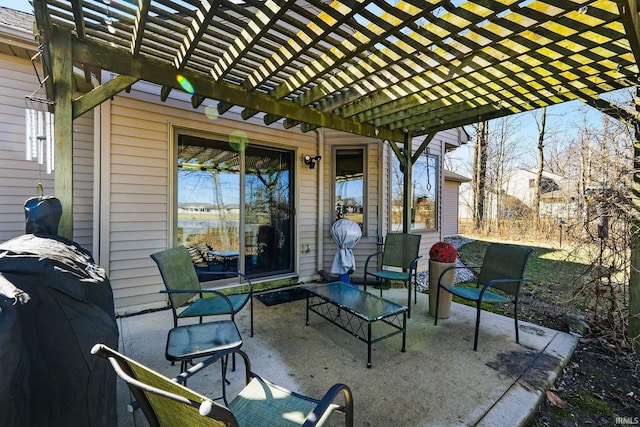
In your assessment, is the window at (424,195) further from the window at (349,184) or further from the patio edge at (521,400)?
the patio edge at (521,400)

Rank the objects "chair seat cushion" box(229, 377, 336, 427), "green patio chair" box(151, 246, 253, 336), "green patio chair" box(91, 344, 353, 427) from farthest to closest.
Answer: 1. "green patio chair" box(151, 246, 253, 336)
2. "chair seat cushion" box(229, 377, 336, 427)
3. "green patio chair" box(91, 344, 353, 427)

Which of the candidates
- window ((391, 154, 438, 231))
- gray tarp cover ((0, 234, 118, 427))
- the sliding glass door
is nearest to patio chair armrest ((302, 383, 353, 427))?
gray tarp cover ((0, 234, 118, 427))

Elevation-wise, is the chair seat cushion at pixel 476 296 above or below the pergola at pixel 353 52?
below

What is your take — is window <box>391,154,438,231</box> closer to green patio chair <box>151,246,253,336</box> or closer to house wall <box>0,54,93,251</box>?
green patio chair <box>151,246,253,336</box>

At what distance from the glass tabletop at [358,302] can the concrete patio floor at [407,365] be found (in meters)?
0.42

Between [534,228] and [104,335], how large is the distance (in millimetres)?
14210

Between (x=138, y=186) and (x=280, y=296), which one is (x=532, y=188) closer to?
(x=280, y=296)

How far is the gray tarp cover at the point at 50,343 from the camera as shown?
1081 millimetres

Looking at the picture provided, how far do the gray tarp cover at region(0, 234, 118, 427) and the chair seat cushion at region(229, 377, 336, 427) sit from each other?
62 cm

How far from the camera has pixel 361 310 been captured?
270 centimetres

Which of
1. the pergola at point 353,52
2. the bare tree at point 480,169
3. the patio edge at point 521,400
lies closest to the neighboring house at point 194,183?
the pergola at point 353,52

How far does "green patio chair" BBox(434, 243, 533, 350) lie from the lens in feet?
9.54

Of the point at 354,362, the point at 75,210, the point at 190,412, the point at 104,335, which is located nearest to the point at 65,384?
the point at 104,335

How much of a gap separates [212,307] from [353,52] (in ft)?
8.17
